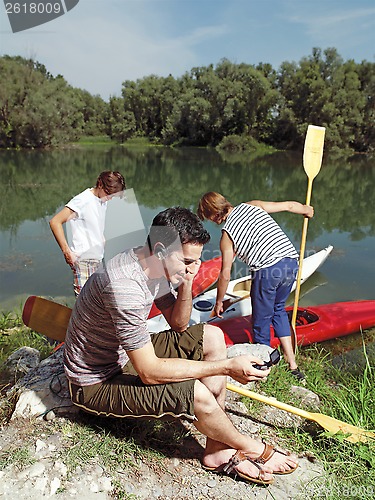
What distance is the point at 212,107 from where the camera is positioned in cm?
3538

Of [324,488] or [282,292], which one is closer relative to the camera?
[324,488]

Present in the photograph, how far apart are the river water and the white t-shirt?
28 centimetres

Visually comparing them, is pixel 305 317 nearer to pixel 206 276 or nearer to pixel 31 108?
pixel 206 276

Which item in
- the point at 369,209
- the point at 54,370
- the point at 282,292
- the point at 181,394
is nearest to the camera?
the point at 181,394

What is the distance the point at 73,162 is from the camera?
71.8 feet

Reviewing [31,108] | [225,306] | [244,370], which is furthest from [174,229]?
[31,108]

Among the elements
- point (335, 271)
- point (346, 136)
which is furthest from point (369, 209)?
point (346, 136)

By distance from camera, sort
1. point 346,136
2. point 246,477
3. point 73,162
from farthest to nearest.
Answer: point 346,136, point 73,162, point 246,477

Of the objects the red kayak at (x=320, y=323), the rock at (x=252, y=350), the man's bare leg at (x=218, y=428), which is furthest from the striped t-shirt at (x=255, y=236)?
the red kayak at (x=320, y=323)

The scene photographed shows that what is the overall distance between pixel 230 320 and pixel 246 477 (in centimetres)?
234

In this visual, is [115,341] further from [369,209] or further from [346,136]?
[346,136]

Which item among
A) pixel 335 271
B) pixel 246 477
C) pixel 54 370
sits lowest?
pixel 335 271

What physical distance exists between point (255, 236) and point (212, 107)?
3472 cm

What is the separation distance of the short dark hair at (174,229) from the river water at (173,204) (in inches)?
6.7
